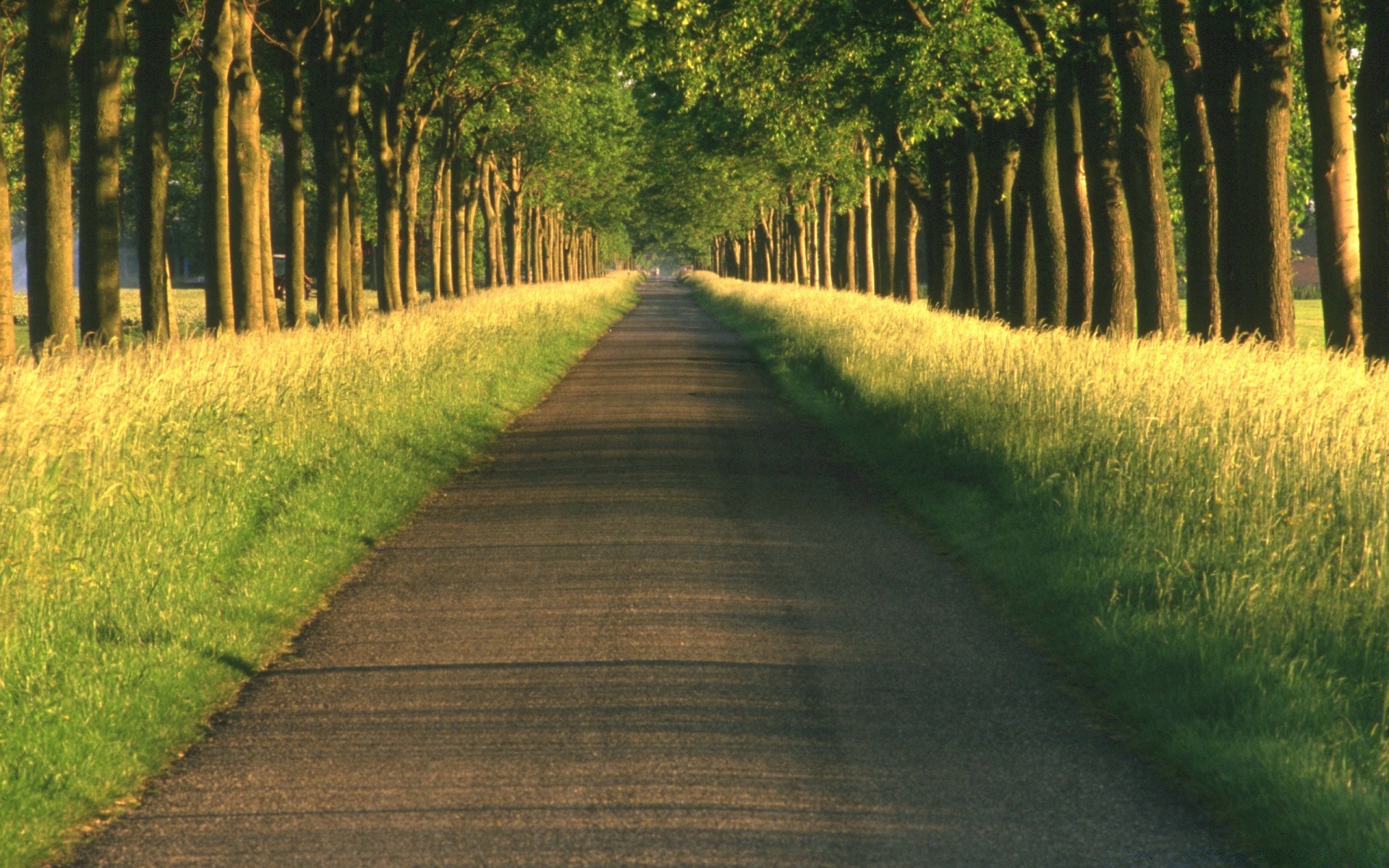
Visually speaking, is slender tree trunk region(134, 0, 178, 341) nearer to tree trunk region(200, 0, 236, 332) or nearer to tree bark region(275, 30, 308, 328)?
tree trunk region(200, 0, 236, 332)

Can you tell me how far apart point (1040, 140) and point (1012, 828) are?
73.5ft

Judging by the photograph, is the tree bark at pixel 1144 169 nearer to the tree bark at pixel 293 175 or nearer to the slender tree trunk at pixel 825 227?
the tree bark at pixel 293 175

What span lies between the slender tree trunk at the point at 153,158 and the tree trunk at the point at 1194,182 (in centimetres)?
1309

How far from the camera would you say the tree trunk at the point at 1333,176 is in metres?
16.6

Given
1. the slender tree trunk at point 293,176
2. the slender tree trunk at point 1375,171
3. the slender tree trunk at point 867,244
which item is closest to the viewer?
the slender tree trunk at point 1375,171

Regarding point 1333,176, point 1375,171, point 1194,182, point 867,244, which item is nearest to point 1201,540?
point 1375,171

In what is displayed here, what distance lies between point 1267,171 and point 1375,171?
2151 mm

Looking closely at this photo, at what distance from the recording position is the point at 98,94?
18719 mm

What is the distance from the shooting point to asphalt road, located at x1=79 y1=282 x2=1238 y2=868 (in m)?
5.16

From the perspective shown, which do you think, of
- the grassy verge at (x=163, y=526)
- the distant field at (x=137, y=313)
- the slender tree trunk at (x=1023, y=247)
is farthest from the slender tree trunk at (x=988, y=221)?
the distant field at (x=137, y=313)

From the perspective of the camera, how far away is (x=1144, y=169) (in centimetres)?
2062

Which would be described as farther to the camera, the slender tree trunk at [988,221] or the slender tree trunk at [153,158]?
the slender tree trunk at [988,221]

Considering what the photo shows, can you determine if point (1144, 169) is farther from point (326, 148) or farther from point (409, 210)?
point (409, 210)

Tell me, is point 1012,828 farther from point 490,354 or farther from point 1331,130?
point 490,354
